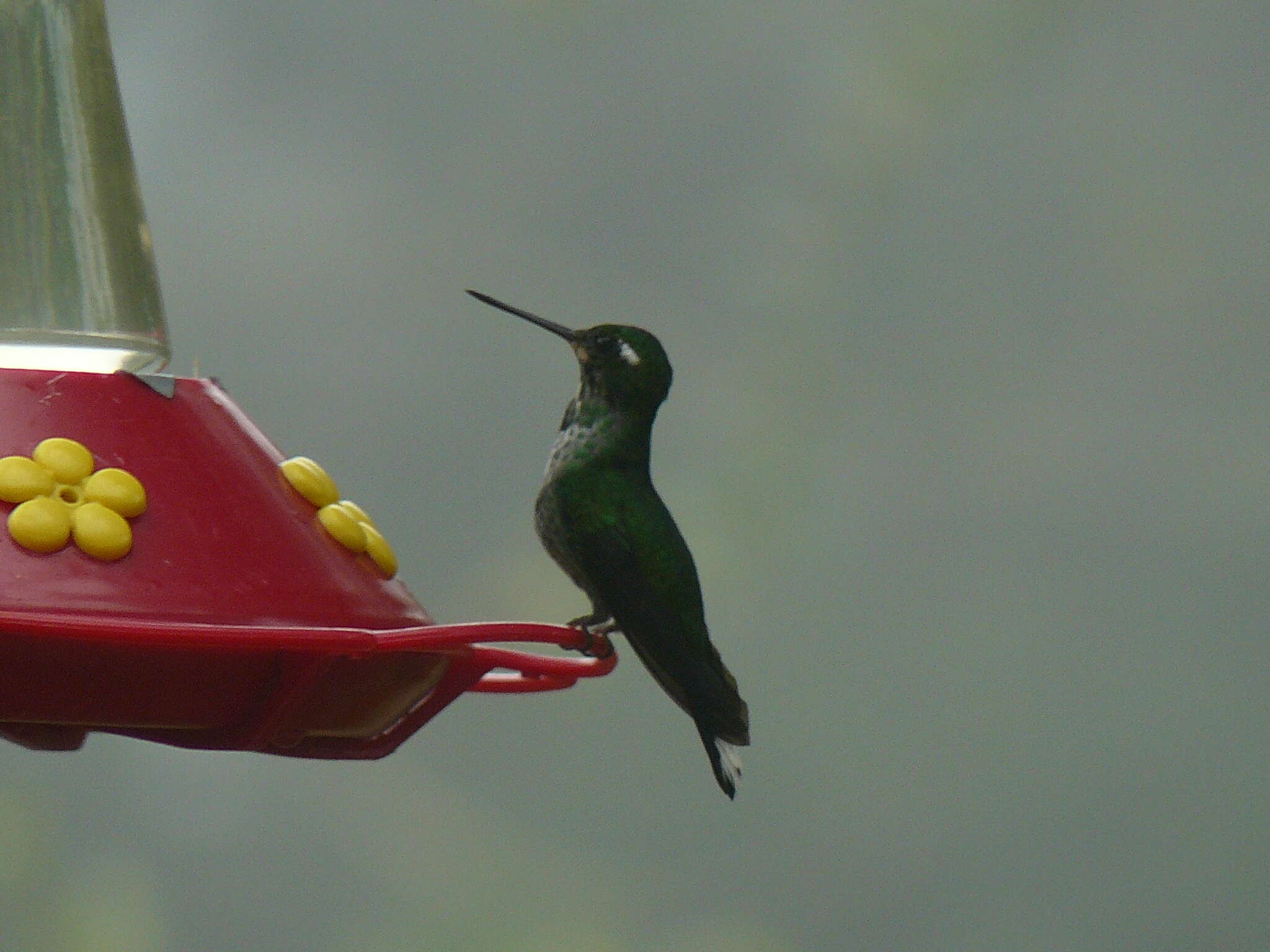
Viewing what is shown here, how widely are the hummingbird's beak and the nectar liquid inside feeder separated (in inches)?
10.7

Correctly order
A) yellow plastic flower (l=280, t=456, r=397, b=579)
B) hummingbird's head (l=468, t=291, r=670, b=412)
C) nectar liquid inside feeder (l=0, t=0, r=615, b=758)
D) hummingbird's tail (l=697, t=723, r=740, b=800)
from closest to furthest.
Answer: nectar liquid inside feeder (l=0, t=0, r=615, b=758) < yellow plastic flower (l=280, t=456, r=397, b=579) < hummingbird's tail (l=697, t=723, r=740, b=800) < hummingbird's head (l=468, t=291, r=670, b=412)

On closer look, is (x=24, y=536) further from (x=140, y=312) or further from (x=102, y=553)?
(x=140, y=312)

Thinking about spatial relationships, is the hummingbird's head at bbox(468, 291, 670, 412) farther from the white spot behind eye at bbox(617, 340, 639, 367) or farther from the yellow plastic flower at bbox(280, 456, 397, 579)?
the yellow plastic flower at bbox(280, 456, 397, 579)

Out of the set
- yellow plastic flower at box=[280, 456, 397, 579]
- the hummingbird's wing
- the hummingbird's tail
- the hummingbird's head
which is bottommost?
the hummingbird's tail

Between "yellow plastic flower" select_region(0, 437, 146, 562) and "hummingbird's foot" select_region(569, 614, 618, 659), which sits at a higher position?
"yellow plastic flower" select_region(0, 437, 146, 562)

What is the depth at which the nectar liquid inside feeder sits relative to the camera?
4.42 ft

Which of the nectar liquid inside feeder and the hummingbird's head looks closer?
the nectar liquid inside feeder

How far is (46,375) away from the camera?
1.54 m

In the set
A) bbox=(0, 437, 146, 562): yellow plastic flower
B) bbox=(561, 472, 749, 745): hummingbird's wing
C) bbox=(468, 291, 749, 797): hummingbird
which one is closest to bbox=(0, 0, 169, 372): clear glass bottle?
bbox=(0, 437, 146, 562): yellow plastic flower

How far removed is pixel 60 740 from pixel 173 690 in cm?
36

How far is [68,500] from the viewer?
55.0 inches

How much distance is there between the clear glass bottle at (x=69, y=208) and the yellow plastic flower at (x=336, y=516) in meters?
0.22

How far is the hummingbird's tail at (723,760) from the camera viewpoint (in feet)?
6.65

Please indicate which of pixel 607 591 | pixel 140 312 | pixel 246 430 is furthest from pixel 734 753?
pixel 140 312
